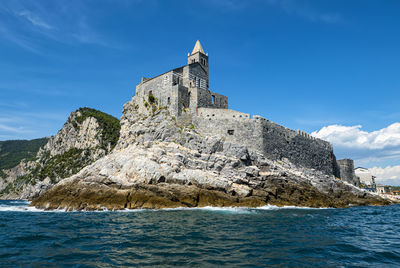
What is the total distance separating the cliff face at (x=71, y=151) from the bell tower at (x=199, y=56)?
43728mm

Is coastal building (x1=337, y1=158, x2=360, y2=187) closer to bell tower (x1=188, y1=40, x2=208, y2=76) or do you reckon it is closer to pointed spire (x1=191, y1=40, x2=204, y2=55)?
bell tower (x1=188, y1=40, x2=208, y2=76)

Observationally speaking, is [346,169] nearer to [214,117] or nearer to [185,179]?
[214,117]

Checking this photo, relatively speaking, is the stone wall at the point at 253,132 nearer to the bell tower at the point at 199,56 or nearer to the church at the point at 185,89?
the church at the point at 185,89

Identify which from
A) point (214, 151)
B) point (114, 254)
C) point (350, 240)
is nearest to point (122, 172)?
point (214, 151)

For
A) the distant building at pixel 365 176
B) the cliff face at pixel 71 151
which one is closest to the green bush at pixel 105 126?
the cliff face at pixel 71 151

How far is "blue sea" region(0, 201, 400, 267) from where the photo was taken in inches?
342

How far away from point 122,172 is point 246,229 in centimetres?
1753

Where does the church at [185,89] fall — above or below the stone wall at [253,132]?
above

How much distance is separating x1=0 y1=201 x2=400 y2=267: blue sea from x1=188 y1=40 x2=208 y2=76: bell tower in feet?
98.6

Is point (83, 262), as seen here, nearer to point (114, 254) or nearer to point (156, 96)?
point (114, 254)

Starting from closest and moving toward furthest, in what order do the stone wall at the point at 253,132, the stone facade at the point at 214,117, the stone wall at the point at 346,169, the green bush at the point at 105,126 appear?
the stone wall at the point at 253,132
the stone facade at the point at 214,117
the stone wall at the point at 346,169
the green bush at the point at 105,126

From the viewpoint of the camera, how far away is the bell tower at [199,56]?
4128cm

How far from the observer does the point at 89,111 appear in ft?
308

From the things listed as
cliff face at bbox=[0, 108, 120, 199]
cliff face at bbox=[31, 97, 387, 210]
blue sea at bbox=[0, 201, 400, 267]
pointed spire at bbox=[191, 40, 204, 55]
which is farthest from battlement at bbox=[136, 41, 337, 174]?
cliff face at bbox=[0, 108, 120, 199]
